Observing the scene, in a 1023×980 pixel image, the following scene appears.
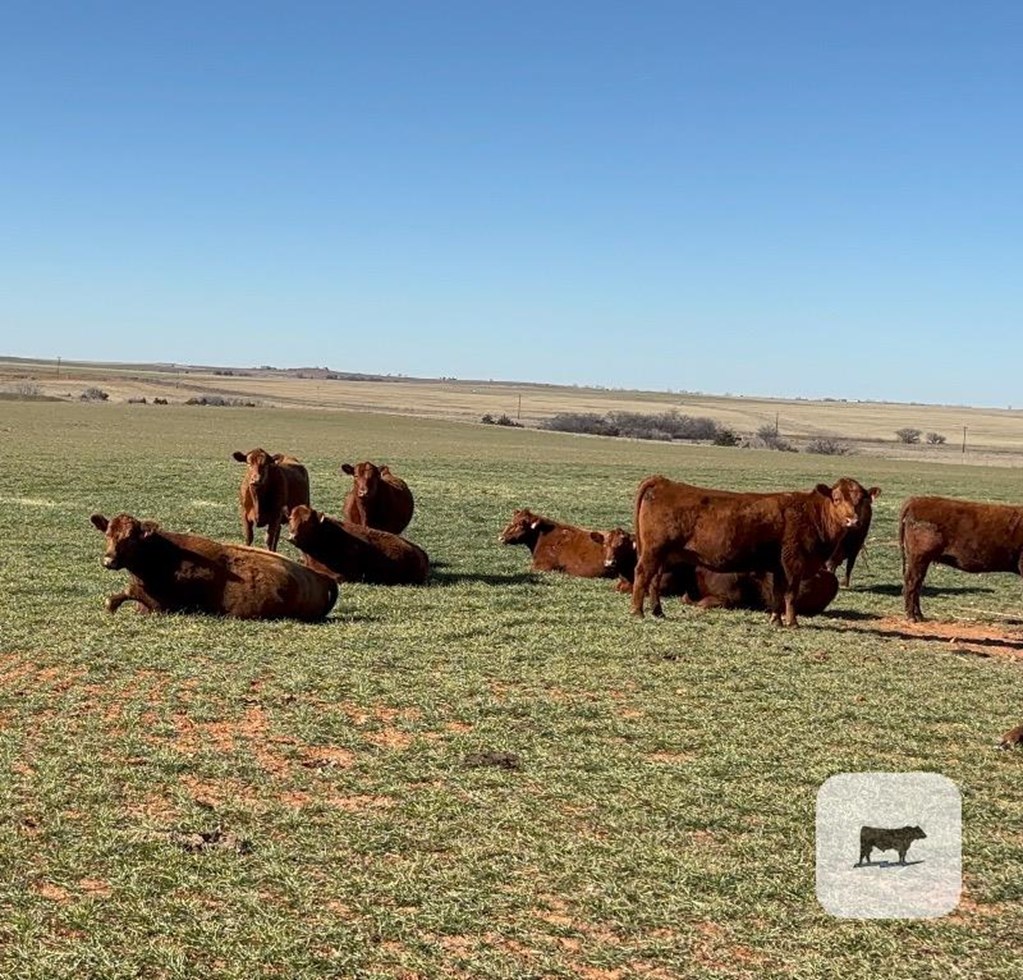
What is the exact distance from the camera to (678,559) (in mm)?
12328

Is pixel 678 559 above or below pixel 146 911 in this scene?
above

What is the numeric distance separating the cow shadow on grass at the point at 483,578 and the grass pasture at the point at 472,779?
0.60 feet

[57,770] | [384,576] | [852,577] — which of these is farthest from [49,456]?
[57,770]

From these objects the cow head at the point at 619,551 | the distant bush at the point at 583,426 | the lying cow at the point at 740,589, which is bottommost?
the lying cow at the point at 740,589

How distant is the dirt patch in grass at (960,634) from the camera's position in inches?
455

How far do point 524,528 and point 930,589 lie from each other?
578 centimetres

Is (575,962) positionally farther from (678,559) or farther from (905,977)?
(678,559)

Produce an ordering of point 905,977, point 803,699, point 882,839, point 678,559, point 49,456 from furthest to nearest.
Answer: point 49,456, point 678,559, point 803,699, point 882,839, point 905,977

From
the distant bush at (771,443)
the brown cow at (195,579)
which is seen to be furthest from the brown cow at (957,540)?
the distant bush at (771,443)

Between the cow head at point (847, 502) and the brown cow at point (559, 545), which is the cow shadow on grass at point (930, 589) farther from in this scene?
the brown cow at point (559, 545)

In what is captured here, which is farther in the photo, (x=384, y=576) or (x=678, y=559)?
(x=384, y=576)

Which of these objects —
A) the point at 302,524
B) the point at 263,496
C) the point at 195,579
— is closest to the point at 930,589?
the point at 302,524

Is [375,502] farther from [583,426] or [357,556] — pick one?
[583,426]

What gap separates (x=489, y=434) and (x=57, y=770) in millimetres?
54439
